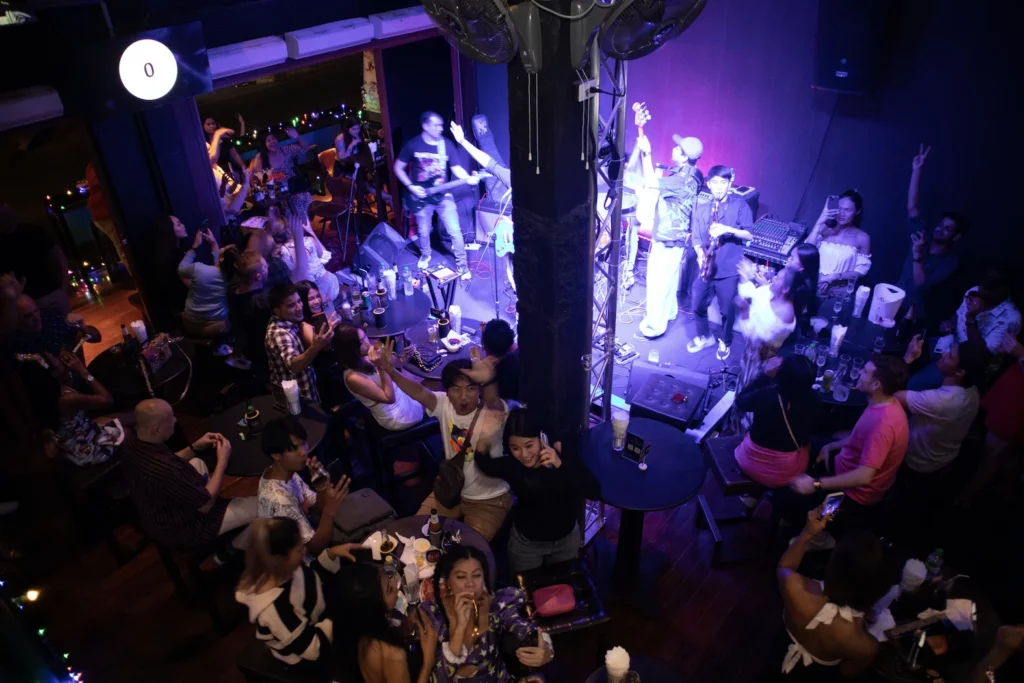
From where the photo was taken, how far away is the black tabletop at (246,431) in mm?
3613

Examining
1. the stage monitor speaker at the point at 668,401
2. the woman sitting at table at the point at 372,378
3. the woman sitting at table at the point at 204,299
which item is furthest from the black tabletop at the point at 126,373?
the stage monitor speaker at the point at 668,401

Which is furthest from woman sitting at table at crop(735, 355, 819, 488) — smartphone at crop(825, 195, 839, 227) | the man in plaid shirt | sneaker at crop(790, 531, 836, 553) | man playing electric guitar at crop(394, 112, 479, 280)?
man playing electric guitar at crop(394, 112, 479, 280)

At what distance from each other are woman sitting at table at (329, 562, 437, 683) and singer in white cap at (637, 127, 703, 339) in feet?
12.0

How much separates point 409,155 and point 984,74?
4.70 metres

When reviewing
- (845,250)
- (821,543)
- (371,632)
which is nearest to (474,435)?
(371,632)

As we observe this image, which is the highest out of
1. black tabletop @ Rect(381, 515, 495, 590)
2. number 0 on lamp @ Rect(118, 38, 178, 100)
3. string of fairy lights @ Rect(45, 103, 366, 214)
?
number 0 on lamp @ Rect(118, 38, 178, 100)

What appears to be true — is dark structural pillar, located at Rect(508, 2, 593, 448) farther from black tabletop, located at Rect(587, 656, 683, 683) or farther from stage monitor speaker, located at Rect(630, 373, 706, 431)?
black tabletop, located at Rect(587, 656, 683, 683)

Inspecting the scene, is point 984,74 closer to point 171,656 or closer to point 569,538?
point 569,538

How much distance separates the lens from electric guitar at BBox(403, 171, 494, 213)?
6570mm

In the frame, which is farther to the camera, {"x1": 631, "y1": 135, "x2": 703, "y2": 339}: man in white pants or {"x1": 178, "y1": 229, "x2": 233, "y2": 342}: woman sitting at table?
{"x1": 631, "y1": 135, "x2": 703, "y2": 339}: man in white pants

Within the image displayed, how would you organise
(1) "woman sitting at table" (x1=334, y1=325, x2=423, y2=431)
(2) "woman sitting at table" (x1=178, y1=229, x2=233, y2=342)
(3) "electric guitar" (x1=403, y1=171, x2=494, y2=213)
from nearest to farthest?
(1) "woman sitting at table" (x1=334, y1=325, x2=423, y2=431) → (2) "woman sitting at table" (x1=178, y1=229, x2=233, y2=342) → (3) "electric guitar" (x1=403, y1=171, x2=494, y2=213)

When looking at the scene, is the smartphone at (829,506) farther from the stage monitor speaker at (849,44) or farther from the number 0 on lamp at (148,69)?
the number 0 on lamp at (148,69)

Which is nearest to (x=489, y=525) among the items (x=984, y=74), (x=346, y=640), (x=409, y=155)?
(x=346, y=640)

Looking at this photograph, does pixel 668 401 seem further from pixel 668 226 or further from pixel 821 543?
pixel 668 226
